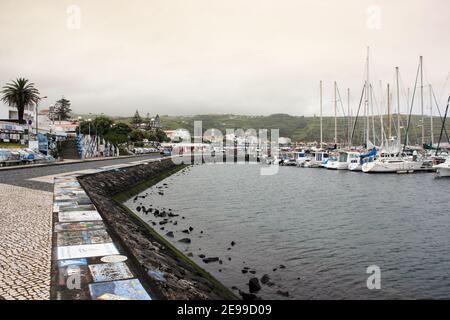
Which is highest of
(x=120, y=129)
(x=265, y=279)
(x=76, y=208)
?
(x=120, y=129)

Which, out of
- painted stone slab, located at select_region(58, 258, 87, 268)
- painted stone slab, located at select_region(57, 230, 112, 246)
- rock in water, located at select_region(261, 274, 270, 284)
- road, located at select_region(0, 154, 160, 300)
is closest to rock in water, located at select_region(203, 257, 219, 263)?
rock in water, located at select_region(261, 274, 270, 284)

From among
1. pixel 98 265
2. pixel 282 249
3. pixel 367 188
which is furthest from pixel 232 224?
pixel 367 188

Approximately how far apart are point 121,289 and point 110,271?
47.7 inches

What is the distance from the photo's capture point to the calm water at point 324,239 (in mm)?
13820

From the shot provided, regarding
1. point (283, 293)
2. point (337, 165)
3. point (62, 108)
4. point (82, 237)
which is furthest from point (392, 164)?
point (62, 108)

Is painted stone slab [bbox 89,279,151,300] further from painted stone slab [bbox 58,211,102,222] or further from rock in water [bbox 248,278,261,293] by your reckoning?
painted stone slab [bbox 58,211,102,222]

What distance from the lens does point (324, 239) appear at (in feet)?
65.6

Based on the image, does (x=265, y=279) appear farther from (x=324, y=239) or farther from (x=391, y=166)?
(x=391, y=166)

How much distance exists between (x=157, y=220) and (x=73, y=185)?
20.1ft

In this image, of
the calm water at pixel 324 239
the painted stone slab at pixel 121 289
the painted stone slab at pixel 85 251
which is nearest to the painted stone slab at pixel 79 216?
the painted stone slab at pixel 85 251

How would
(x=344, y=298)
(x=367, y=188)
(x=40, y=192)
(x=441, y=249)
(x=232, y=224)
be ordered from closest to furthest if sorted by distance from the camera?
1. (x=344, y=298)
2. (x=441, y=249)
3. (x=40, y=192)
4. (x=232, y=224)
5. (x=367, y=188)
